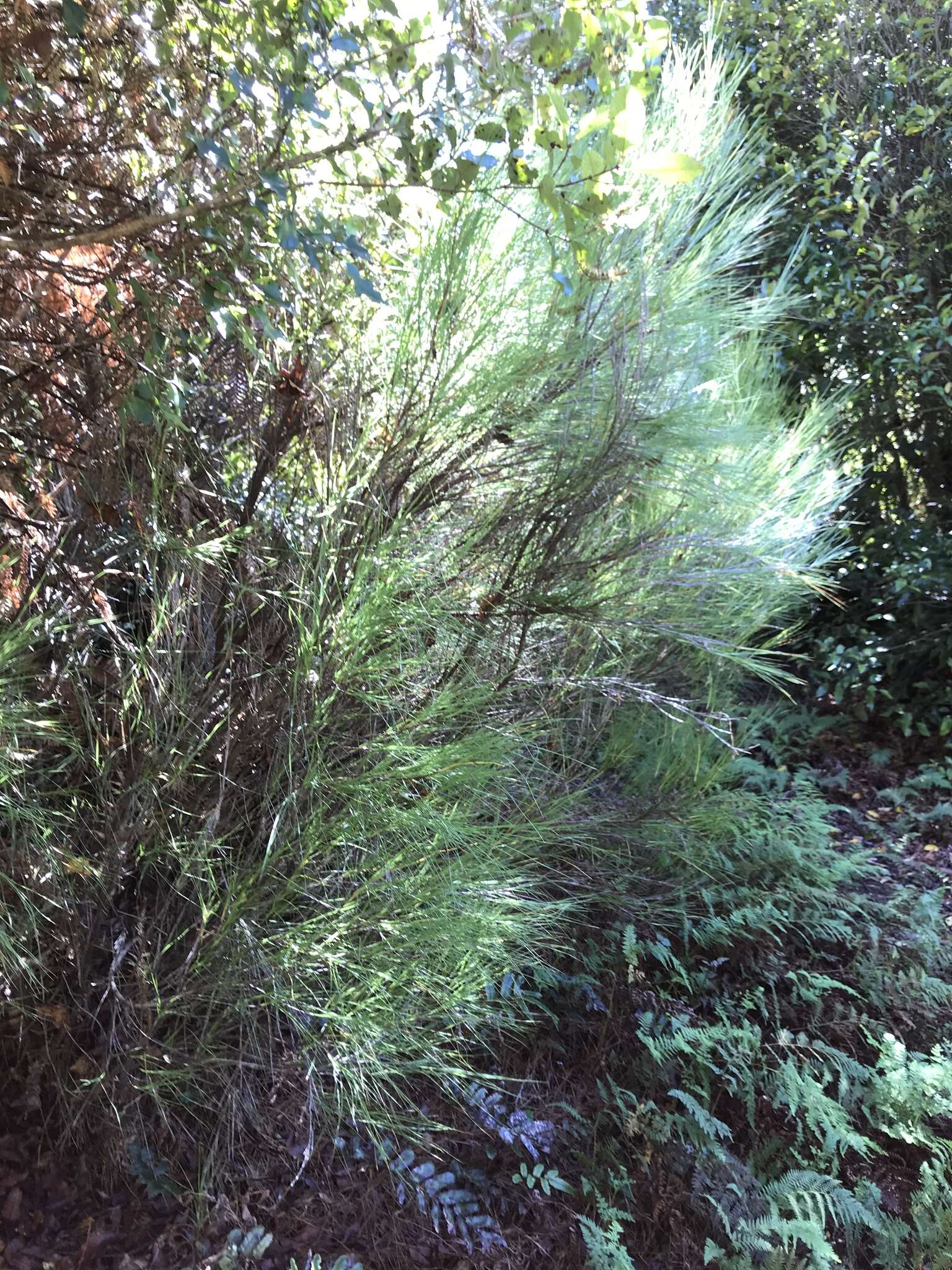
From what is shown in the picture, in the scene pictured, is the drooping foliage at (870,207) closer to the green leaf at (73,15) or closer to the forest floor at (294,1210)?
the forest floor at (294,1210)

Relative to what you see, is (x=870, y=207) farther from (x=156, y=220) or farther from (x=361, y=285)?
(x=156, y=220)

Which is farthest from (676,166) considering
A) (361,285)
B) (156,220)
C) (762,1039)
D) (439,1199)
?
(762,1039)

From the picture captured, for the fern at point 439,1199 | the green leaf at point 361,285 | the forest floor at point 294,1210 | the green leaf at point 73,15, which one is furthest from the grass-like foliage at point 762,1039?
the green leaf at point 73,15

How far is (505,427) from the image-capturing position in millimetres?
2152

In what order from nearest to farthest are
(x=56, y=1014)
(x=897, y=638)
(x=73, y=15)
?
(x=73, y=15) < (x=56, y=1014) < (x=897, y=638)

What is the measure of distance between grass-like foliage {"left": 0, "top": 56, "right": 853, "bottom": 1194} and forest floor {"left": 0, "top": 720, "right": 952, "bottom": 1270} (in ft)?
0.34

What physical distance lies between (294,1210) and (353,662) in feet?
4.15

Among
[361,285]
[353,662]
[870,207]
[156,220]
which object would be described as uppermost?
[870,207]

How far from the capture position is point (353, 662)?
1.73 metres

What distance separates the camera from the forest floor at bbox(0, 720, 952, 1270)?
181 cm

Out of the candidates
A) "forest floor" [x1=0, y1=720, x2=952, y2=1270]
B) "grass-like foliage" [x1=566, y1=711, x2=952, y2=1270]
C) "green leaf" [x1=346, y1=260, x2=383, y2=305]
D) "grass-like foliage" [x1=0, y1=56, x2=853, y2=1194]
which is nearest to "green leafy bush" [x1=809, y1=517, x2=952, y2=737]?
"grass-like foliage" [x1=566, y1=711, x2=952, y2=1270]

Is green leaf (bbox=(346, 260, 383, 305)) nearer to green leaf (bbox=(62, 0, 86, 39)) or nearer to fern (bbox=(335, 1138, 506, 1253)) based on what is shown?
green leaf (bbox=(62, 0, 86, 39))

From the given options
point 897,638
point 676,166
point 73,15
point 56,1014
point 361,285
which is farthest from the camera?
point 897,638

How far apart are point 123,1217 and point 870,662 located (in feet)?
12.6
